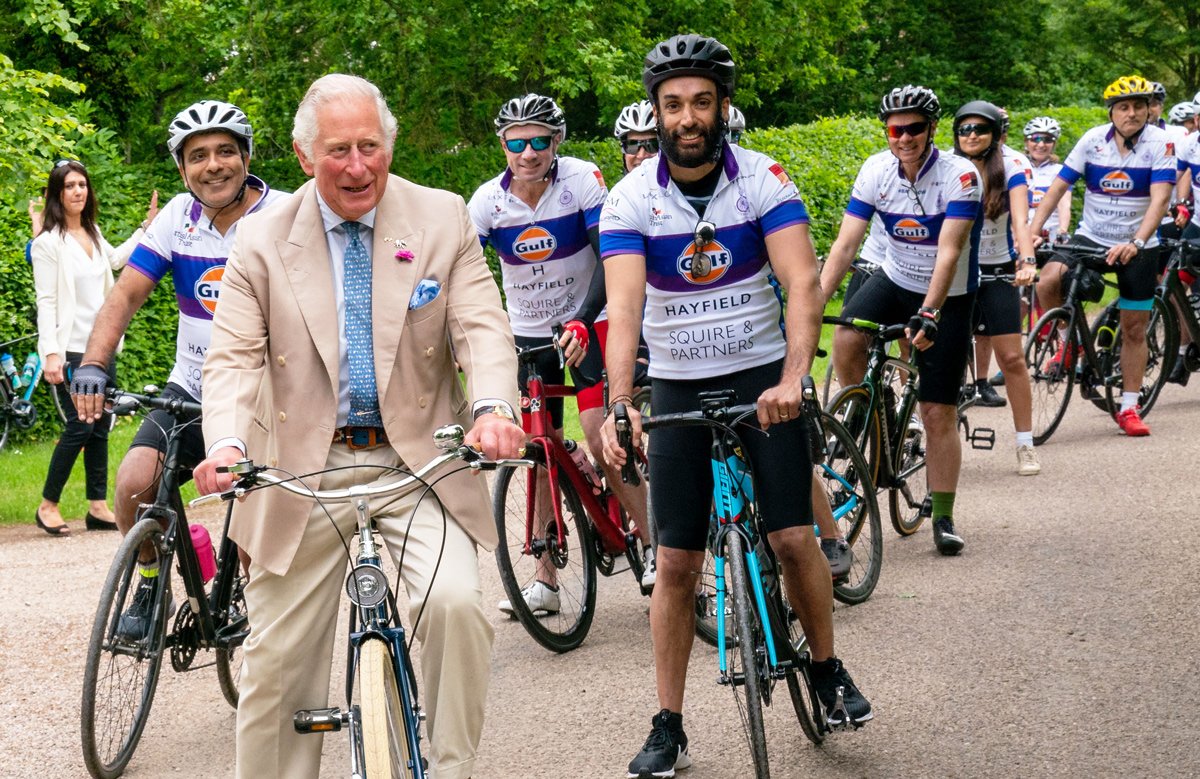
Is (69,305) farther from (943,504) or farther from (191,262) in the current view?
(943,504)

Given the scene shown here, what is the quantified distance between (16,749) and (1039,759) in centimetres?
375

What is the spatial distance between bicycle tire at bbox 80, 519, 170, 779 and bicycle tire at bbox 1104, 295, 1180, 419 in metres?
7.94

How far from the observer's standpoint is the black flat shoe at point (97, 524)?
352 inches

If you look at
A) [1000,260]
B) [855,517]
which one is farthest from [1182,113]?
[855,517]

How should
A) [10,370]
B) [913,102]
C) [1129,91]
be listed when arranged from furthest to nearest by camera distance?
[10,370] < [1129,91] < [913,102]

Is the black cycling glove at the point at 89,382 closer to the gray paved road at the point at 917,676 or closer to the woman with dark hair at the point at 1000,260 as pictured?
the gray paved road at the point at 917,676

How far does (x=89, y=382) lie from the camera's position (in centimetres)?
461

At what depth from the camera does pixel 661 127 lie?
4.36 meters

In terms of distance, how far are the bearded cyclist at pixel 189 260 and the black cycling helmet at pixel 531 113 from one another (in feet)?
5.00

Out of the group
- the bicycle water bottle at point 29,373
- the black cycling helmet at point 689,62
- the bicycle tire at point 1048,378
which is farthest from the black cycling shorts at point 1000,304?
the bicycle water bottle at point 29,373

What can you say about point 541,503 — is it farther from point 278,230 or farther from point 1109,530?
point 1109,530

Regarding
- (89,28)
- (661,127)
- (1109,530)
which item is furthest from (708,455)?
(89,28)

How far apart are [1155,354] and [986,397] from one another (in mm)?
1695

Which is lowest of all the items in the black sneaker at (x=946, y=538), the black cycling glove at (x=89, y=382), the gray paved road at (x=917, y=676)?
the gray paved road at (x=917, y=676)
